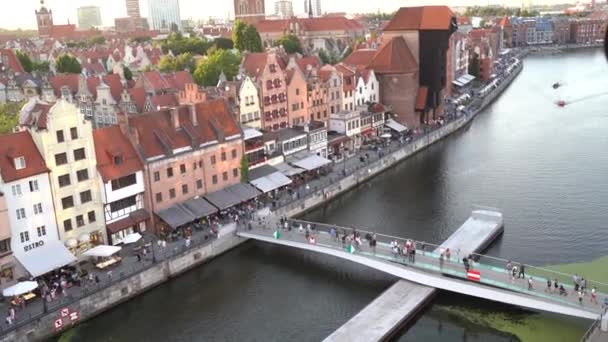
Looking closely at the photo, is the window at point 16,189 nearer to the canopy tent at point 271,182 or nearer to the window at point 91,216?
the window at point 91,216

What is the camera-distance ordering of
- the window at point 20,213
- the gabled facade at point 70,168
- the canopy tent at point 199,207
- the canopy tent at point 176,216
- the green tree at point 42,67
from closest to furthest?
1. the window at point 20,213
2. the gabled facade at point 70,168
3. the canopy tent at point 176,216
4. the canopy tent at point 199,207
5. the green tree at point 42,67

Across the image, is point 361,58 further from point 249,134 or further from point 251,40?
point 249,134

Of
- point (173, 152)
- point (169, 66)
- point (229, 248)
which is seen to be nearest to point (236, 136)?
point (173, 152)

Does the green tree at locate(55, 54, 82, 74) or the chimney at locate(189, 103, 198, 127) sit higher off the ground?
the green tree at locate(55, 54, 82, 74)

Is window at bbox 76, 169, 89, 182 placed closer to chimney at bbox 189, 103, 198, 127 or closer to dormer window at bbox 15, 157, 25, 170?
dormer window at bbox 15, 157, 25, 170

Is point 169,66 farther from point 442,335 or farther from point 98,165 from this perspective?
point 442,335

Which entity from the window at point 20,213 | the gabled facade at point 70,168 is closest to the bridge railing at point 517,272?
the gabled facade at point 70,168

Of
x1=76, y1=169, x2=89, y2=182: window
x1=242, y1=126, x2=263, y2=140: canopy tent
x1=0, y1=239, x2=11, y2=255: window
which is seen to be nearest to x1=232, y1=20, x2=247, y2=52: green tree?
x1=242, y1=126, x2=263, y2=140: canopy tent
